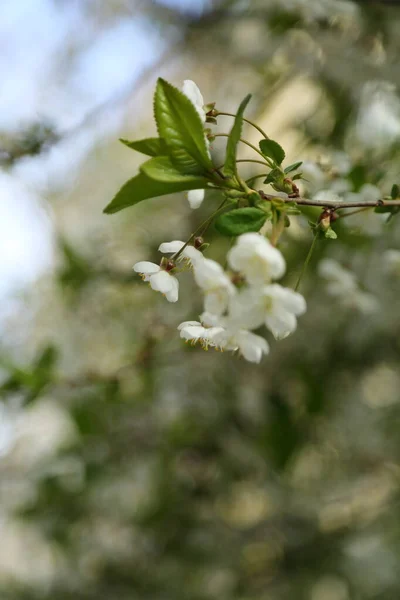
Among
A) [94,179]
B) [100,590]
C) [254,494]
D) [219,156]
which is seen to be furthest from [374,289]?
[94,179]

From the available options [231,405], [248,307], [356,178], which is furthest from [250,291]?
[231,405]

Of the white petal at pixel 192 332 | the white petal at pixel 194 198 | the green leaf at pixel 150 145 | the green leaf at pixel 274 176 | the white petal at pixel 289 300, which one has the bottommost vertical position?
the white petal at pixel 289 300

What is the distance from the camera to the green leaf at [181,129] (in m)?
0.47

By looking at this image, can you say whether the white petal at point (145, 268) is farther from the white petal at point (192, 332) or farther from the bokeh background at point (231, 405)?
the bokeh background at point (231, 405)

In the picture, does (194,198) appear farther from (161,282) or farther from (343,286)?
(343,286)

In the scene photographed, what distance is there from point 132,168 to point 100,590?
1.87 m

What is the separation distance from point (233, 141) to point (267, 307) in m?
0.13

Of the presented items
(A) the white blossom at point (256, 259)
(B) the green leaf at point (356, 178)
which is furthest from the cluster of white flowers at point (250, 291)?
(B) the green leaf at point (356, 178)

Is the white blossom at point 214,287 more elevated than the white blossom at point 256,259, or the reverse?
the white blossom at point 256,259

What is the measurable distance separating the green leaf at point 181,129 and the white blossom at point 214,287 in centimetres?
8

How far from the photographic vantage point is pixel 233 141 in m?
0.46

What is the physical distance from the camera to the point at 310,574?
6.10 feet

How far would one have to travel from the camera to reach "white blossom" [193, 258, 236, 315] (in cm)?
46

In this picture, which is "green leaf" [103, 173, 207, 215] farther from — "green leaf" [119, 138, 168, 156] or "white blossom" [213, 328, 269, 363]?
"white blossom" [213, 328, 269, 363]
